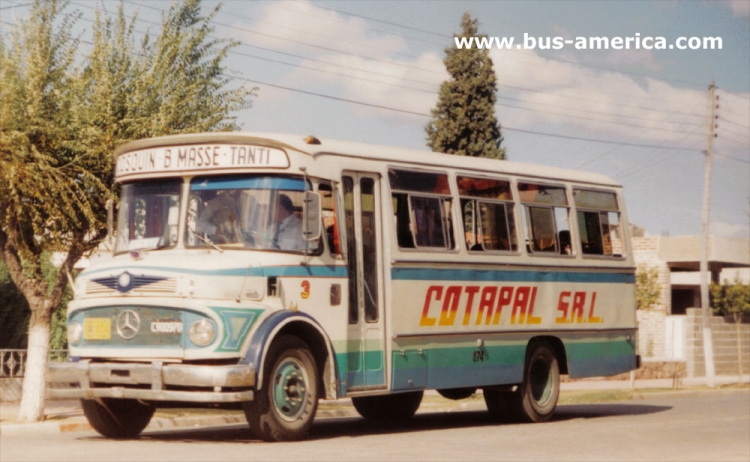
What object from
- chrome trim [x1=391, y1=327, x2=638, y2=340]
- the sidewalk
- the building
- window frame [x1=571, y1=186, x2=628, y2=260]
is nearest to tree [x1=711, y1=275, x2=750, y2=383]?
the building

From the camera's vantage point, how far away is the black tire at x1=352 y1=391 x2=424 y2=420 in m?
16.6

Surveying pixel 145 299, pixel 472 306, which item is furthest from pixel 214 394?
pixel 472 306

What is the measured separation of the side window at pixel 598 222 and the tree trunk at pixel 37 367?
23.8ft

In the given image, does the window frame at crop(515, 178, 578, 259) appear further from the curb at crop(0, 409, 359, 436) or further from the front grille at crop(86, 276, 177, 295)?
the front grille at crop(86, 276, 177, 295)

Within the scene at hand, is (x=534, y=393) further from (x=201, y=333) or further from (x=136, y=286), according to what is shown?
(x=136, y=286)

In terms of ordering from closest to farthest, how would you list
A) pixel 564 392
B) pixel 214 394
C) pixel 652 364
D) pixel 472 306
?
pixel 214 394
pixel 472 306
pixel 564 392
pixel 652 364

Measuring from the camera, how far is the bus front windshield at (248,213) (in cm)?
1222

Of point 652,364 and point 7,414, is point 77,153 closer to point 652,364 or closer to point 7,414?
point 7,414

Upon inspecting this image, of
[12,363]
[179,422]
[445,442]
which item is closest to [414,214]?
[445,442]

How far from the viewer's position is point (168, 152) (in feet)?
42.0

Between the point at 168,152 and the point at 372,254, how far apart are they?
2430 mm

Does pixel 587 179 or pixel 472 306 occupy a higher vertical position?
pixel 587 179

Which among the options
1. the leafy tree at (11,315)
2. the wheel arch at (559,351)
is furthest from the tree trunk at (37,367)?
the leafy tree at (11,315)

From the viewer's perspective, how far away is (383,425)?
52.0ft
